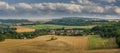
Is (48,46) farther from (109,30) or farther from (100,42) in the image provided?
(109,30)

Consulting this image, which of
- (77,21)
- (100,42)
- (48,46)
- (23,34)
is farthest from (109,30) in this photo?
(23,34)

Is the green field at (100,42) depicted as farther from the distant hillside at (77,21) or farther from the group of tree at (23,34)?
the group of tree at (23,34)

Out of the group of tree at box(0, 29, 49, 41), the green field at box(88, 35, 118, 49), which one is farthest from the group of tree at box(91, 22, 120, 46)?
the group of tree at box(0, 29, 49, 41)

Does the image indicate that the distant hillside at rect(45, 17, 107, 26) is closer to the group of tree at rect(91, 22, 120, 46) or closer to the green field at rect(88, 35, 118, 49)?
the group of tree at rect(91, 22, 120, 46)

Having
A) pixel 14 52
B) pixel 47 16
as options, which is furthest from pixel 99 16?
pixel 14 52

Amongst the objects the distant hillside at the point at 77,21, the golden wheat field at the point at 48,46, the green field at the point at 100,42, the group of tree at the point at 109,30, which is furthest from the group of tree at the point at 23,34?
the group of tree at the point at 109,30

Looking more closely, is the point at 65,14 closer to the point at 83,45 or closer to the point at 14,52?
the point at 83,45
